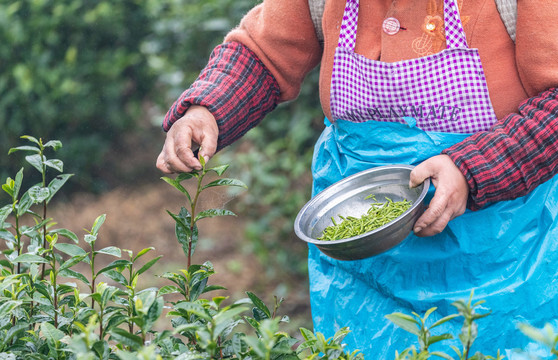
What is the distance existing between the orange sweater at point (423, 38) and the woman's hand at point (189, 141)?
0.26 metres

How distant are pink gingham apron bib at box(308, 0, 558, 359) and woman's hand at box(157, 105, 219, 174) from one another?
Answer: 1.01 feet

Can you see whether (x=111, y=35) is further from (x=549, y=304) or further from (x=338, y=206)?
(x=549, y=304)

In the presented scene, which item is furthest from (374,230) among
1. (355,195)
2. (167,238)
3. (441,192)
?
(167,238)

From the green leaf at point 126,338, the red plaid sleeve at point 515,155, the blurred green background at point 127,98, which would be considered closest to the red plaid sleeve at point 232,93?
the red plaid sleeve at point 515,155

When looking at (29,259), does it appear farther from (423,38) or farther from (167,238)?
(167,238)

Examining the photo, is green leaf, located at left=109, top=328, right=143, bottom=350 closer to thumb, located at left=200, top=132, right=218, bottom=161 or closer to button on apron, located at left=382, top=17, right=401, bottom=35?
thumb, located at left=200, top=132, right=218, bottom=161

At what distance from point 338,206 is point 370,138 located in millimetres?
186

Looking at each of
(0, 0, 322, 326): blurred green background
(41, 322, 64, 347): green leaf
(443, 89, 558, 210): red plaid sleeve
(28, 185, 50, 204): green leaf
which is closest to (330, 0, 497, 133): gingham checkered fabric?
(443, 89, 558, 210): red plaid sleeve

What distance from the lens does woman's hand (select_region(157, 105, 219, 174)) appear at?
1513mm

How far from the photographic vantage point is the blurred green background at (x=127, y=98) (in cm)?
348

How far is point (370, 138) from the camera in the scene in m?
1.61

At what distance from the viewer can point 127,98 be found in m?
4.47

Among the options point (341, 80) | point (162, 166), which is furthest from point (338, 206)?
point (162, 166)

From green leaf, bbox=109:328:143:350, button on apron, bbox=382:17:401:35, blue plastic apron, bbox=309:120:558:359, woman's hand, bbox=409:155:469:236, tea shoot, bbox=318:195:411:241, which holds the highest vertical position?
button on apron, bbox=382:17:401:35
